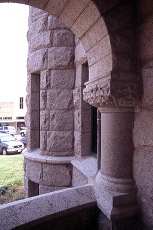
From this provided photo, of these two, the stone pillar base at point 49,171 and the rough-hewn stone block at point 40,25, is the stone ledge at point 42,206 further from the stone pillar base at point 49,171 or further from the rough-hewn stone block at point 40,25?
the rough-hewn stone block at point 40,25

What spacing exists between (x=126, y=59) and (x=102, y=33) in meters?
0.27

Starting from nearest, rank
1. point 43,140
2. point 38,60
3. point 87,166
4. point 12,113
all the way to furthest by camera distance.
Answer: point 87,166 → point 43,140 → point 38,60 → point 12,113

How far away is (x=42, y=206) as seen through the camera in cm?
231

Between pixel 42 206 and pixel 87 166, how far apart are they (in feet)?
4.49

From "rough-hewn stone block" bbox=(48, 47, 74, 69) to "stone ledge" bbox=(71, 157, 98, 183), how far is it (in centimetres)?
146

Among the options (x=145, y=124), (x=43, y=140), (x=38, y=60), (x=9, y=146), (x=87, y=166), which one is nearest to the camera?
(x=145, y=124)

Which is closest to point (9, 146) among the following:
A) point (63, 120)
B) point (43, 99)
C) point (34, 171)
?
point (34, 171)

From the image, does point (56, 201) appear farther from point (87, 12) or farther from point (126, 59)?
point (87, 12)

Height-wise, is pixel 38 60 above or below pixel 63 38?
below

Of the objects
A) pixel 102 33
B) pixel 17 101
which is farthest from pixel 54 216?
pixel 17 101

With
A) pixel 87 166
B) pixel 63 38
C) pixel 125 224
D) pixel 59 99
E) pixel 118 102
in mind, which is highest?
pixel 63 38

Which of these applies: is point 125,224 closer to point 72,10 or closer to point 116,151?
point 116,151

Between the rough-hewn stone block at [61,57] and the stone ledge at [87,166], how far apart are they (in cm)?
146

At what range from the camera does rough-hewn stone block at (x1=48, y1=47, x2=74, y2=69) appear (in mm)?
4355
